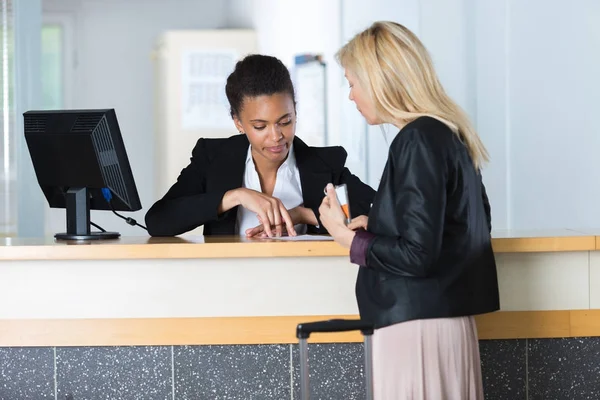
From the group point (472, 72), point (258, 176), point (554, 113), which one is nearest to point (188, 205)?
point (258, 176)

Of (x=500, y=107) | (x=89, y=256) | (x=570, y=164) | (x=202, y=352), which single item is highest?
(x=500, y=107)

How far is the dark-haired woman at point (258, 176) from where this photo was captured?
285 centimetres

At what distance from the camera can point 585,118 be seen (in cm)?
362

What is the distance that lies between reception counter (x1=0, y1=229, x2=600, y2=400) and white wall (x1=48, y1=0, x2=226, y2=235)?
5043 mm

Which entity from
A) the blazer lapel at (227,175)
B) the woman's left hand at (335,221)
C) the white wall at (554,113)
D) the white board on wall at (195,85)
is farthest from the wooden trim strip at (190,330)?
the white board on wall at (195,85)

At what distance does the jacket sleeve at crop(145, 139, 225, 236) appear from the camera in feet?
9.43

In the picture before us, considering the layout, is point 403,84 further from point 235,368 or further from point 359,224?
point 235,368

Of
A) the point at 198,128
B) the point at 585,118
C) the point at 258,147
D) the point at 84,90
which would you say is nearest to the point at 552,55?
the point at 585,118

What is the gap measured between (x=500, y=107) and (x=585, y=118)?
975mm

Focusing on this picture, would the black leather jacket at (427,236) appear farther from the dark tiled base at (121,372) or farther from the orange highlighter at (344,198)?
the dark tiled base at (121,372)

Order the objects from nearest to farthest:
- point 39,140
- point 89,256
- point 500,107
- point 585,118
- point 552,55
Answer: point 89,256 < point 39,140 < point 585,118 < point 552,55 < point 500,107

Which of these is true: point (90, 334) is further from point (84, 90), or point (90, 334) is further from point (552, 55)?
point (84, 90)

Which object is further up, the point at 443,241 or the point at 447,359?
the point at 443,241

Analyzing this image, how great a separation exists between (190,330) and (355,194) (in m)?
0.85
